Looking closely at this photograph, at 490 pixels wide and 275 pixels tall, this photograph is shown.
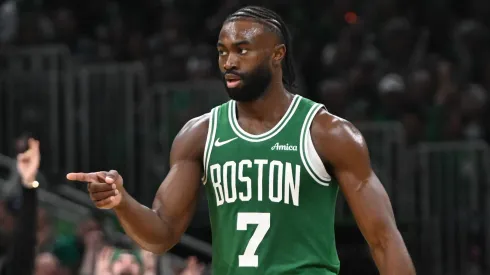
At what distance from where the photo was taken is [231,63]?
548 centimetres

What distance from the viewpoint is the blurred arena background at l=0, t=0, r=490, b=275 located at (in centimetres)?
1209

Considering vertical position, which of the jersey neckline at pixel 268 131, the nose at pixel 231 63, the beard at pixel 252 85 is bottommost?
the jersey neckline at pixel 268 131

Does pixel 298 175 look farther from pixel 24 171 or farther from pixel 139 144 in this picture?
pixel 139 144

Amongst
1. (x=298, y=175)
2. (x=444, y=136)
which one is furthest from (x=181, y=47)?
(x=298, y=175)

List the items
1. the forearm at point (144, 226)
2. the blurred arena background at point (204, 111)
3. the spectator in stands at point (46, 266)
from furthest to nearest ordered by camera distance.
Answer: the blurred arena background at point (204, 111)
the spectator in stands at point (46, 266)
the forearm at point (144, 226)

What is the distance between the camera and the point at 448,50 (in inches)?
595

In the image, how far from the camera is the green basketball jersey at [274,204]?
5.45m

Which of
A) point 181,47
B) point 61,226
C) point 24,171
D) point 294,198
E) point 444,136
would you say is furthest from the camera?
point 181,47

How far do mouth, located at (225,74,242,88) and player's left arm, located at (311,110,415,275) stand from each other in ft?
1.34

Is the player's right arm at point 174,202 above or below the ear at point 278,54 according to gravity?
below

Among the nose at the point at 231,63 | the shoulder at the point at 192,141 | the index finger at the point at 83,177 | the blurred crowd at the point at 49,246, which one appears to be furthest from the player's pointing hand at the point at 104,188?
the blurred crowd at the point at 49,246

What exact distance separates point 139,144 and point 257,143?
701cm

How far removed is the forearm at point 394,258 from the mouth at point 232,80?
0.93 meters

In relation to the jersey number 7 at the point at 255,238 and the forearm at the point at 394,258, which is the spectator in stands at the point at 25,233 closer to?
the jersey number 7 at the point at 255,238
